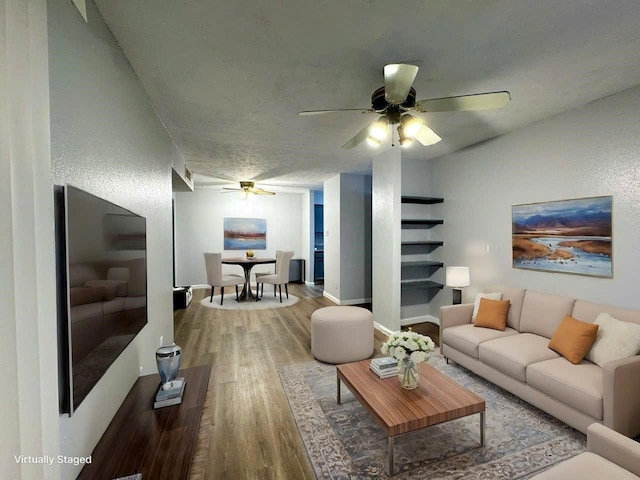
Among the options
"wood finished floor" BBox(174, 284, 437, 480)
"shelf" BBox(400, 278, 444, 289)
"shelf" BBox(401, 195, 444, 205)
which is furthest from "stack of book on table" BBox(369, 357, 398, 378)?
"shelf" BBox(401, 195, 444, 205)

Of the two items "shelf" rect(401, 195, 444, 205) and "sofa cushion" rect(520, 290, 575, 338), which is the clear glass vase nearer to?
"sofa cushion" rect(520, 290, 575, 338)

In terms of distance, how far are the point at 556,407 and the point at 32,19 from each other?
11.0 ft

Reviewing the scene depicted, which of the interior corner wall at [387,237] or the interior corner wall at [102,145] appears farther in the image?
the interior corner wall at [387,237]

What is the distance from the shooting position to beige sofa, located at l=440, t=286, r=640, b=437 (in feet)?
5.68

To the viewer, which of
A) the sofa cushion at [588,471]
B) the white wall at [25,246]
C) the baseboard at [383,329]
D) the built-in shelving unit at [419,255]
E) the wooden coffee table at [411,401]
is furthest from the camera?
the built-in shelving unit at [419,255]

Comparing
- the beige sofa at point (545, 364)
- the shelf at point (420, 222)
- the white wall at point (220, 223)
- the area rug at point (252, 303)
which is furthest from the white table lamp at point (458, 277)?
the white wall at point (220, 223)

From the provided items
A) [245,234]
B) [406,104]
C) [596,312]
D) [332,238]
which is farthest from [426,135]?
[245,234]

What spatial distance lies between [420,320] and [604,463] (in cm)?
336

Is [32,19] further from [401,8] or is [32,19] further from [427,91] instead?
[427,91]

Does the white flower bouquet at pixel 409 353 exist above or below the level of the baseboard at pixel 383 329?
above

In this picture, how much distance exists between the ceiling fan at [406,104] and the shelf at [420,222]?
2.04 m

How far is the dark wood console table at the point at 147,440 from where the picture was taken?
121 centimetres

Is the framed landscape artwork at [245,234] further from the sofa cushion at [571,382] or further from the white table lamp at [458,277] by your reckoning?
the sofa cushion at [571,382]

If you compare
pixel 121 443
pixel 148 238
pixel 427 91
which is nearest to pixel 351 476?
pixel 121 443
